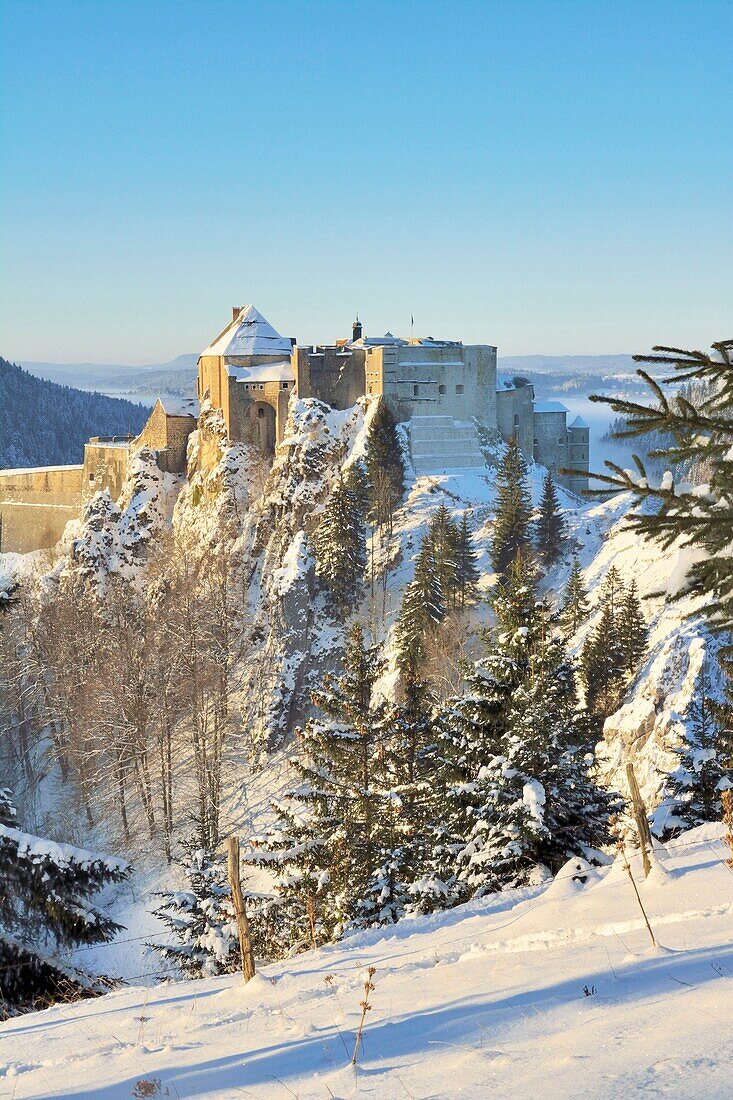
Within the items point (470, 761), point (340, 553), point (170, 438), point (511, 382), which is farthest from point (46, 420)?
point (470, 761)

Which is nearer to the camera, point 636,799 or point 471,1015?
point 471,1015

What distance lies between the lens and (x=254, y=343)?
52188 mm

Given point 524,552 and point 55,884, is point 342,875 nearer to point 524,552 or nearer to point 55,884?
point 55,884

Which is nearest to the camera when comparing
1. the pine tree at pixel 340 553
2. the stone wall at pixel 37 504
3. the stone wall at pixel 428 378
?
the pine tree at pixel 340 553

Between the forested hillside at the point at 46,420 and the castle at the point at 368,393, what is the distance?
69131mm

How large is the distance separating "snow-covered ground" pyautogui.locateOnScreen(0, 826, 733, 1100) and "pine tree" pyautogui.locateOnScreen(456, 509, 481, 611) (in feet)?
94.0

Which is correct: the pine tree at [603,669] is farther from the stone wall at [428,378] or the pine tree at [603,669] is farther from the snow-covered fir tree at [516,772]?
the stone wall at [428,378]

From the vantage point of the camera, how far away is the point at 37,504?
197ft

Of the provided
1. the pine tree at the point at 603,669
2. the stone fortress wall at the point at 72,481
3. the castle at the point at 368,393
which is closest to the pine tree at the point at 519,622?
the pine tree at the point at 603,669

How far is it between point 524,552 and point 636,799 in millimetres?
29623

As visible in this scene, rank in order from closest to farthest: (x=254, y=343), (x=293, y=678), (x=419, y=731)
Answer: (x=419, y=731) < (x=293, y=678) < (x=254, y=343)

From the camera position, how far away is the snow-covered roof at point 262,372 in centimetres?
4966

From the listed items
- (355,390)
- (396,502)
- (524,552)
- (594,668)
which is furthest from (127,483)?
(594,668)

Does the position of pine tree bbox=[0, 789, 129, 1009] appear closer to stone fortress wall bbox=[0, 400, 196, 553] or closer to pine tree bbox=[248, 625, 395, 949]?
pine tree bbox=[248, 625, 395, 949]
